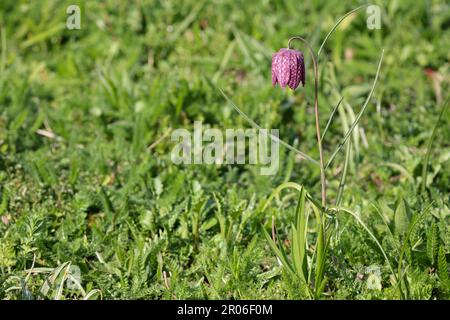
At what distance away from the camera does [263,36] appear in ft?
12.9

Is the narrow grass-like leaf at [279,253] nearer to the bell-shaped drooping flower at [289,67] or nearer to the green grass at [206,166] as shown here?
the green grass at [206,166]

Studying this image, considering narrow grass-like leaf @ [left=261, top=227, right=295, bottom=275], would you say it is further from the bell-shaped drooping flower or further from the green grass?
the bell-shaped drooping flower

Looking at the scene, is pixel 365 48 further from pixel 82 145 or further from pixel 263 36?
pixel 82 145

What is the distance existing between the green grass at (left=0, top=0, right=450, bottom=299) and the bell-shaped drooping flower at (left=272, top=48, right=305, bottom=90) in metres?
0.08

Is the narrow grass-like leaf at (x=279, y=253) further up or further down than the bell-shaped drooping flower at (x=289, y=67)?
further down

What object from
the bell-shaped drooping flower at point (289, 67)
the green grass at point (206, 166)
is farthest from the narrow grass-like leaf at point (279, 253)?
the bell-shaped drooping flower at point (289, 67)

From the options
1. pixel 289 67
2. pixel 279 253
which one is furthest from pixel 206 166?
pixel 289 67

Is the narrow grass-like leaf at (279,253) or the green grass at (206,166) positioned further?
the green grass at (206,166)

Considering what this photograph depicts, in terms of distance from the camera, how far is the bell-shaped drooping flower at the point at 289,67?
2.15 m

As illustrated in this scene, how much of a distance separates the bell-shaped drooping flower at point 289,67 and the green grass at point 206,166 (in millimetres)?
80

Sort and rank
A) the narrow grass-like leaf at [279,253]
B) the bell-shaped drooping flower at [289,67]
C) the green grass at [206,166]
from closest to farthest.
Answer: the bell-shaped drooping flower at [289,67] → the narrow grass-like leaf at [279,253] → the green grass at [206,166]

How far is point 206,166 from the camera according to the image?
3.00m

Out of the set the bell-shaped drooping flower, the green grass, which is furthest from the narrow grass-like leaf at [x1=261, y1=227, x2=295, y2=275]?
the bell-shaped drooping flower

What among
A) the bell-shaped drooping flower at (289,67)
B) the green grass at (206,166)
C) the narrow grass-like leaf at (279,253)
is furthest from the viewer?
the green grass at (206,166)
